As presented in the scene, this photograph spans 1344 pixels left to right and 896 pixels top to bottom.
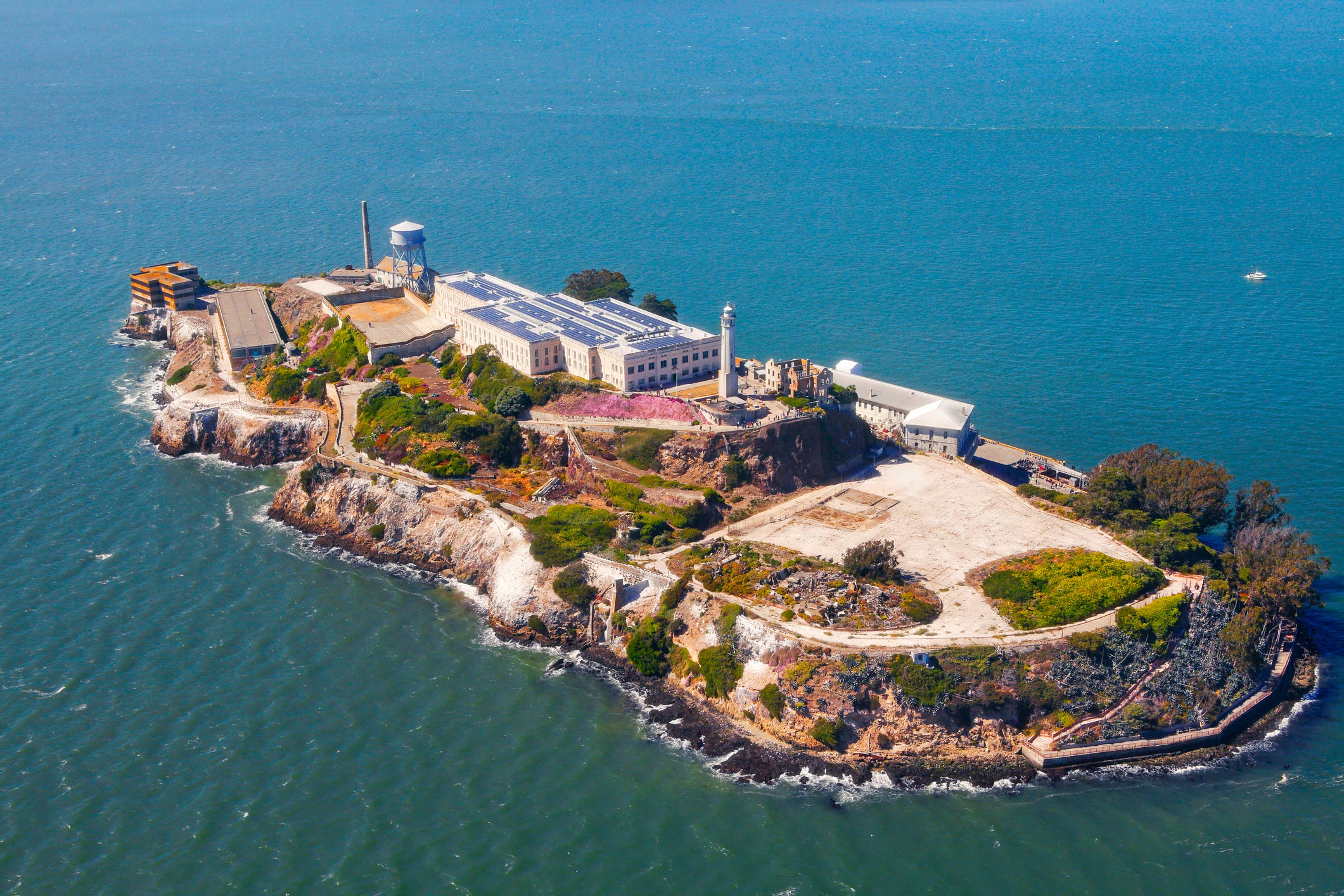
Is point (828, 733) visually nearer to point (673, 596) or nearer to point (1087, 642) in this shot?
point (673, 596)

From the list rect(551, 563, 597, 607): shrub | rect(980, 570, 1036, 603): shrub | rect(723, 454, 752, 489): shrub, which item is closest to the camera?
rect(980, 570, 1036, 603): shrub

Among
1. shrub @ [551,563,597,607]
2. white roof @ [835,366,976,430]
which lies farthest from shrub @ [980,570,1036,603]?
shrub @ [551,563,597,607]

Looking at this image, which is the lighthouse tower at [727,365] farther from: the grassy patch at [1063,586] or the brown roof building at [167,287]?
the brown roof building at [167,287]

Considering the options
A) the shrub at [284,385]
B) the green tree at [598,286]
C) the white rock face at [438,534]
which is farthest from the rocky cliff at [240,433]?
the green tree at [598,286]

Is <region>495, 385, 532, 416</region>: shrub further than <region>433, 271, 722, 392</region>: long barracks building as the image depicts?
No

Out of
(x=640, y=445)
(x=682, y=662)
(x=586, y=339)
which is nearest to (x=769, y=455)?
(x=640, y=445)

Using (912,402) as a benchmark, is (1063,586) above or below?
below

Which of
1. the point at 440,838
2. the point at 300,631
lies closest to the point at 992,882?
the point at 440,838

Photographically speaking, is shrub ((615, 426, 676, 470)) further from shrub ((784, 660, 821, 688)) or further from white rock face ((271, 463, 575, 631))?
shrub ((784, 660, 821, 688))
